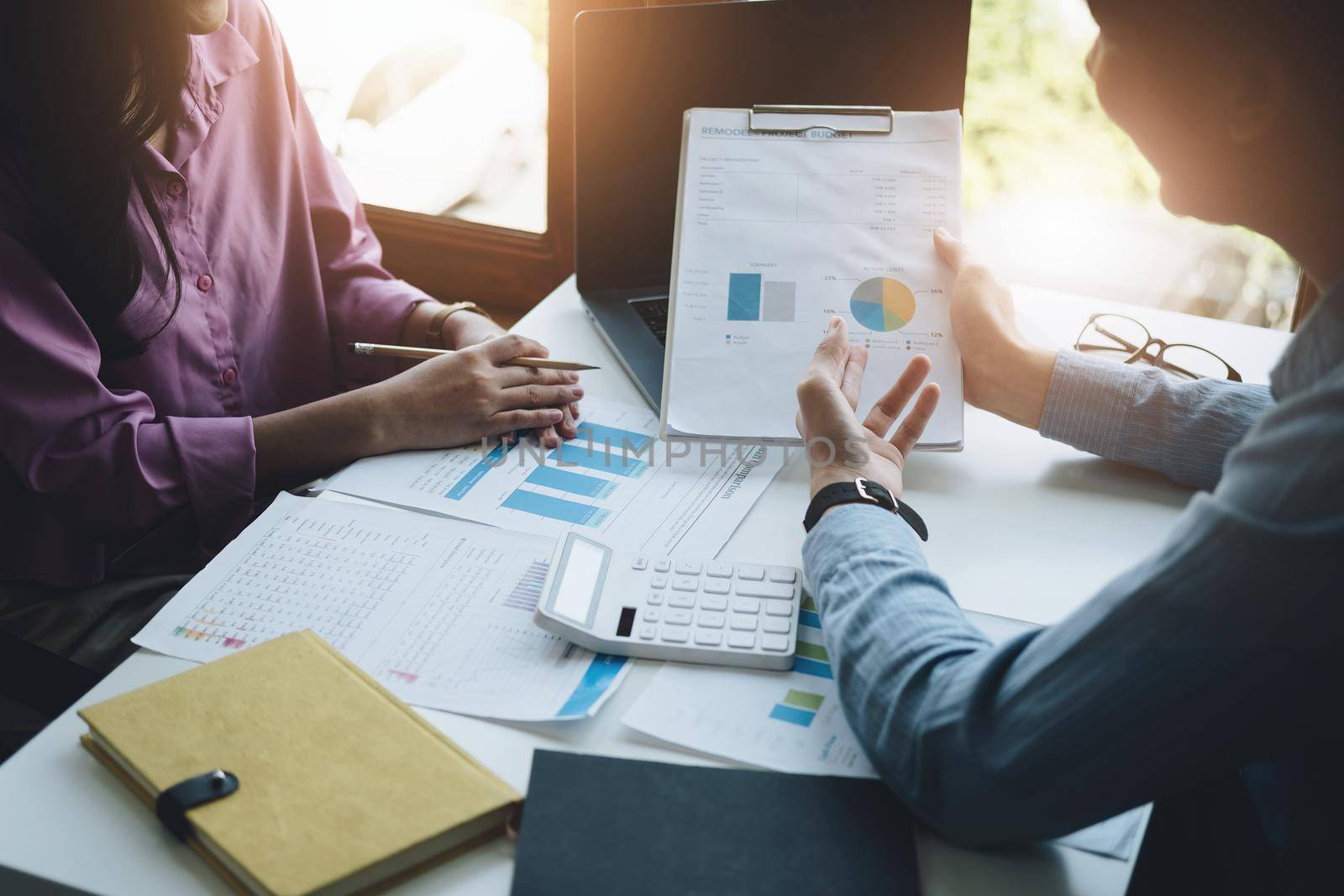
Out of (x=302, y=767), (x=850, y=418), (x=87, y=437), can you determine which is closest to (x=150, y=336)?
(x=87, y=437)

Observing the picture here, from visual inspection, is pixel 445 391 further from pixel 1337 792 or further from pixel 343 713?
pixel 1337 792

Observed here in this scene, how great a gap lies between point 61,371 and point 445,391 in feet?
1.19

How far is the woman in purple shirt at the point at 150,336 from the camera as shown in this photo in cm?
97

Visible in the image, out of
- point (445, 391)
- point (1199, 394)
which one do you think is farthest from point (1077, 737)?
point (445, 391)

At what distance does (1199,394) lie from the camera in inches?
40.5

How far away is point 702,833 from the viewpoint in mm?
634

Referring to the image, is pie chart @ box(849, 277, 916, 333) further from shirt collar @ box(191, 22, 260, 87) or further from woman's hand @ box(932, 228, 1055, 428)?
shirt collar @ box(191, 22, 260, 87)

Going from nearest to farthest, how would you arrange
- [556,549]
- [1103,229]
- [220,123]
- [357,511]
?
1. [556,549]
2. [357,511]
3. [220,123]
4. [1103,229]

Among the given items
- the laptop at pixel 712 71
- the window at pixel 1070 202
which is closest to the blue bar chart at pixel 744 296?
the laptop at pixel 712 71

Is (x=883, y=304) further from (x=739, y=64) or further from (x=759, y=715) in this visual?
(x=759, y=715)

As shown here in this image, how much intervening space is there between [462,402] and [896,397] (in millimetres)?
455

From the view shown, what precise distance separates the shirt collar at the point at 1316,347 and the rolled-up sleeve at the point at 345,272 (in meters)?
1.06

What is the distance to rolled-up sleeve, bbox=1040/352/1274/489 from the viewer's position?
1.01 meters

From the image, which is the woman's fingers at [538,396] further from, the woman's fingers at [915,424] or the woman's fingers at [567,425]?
the woman's fingers at [915,424]
